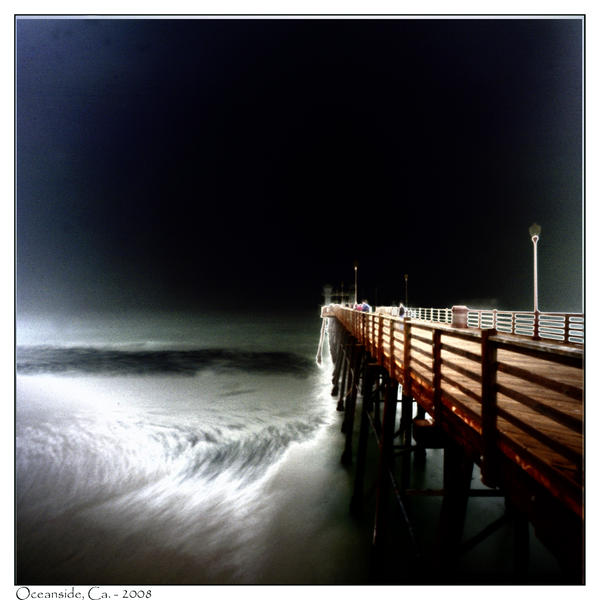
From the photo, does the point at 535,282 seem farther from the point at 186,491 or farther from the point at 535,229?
the point at 186,491

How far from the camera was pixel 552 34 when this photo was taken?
493 cm

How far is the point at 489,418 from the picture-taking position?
8.86ft

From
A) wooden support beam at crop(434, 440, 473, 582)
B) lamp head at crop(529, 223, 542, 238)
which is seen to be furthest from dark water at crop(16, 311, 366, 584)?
lamp head at crop(529, 223, 542, 238)

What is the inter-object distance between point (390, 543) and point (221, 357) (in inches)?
1432

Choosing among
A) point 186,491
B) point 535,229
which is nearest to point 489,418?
point 186,491

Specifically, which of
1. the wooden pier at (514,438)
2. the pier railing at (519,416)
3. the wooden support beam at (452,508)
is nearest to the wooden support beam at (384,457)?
the wooden pier at (514,438)

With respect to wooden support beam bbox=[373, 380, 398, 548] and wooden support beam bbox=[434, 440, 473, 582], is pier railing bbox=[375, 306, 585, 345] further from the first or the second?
wooden support beam bbox=[434, 440, 473, 582]

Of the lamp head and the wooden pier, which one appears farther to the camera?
the lamp head

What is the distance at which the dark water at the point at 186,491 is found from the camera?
21.4 feet

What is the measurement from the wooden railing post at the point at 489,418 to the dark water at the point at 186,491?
488cm

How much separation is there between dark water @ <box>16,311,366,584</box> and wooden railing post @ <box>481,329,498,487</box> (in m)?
4.88

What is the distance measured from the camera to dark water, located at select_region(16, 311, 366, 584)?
6.53m

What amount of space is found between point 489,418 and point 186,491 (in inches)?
391
